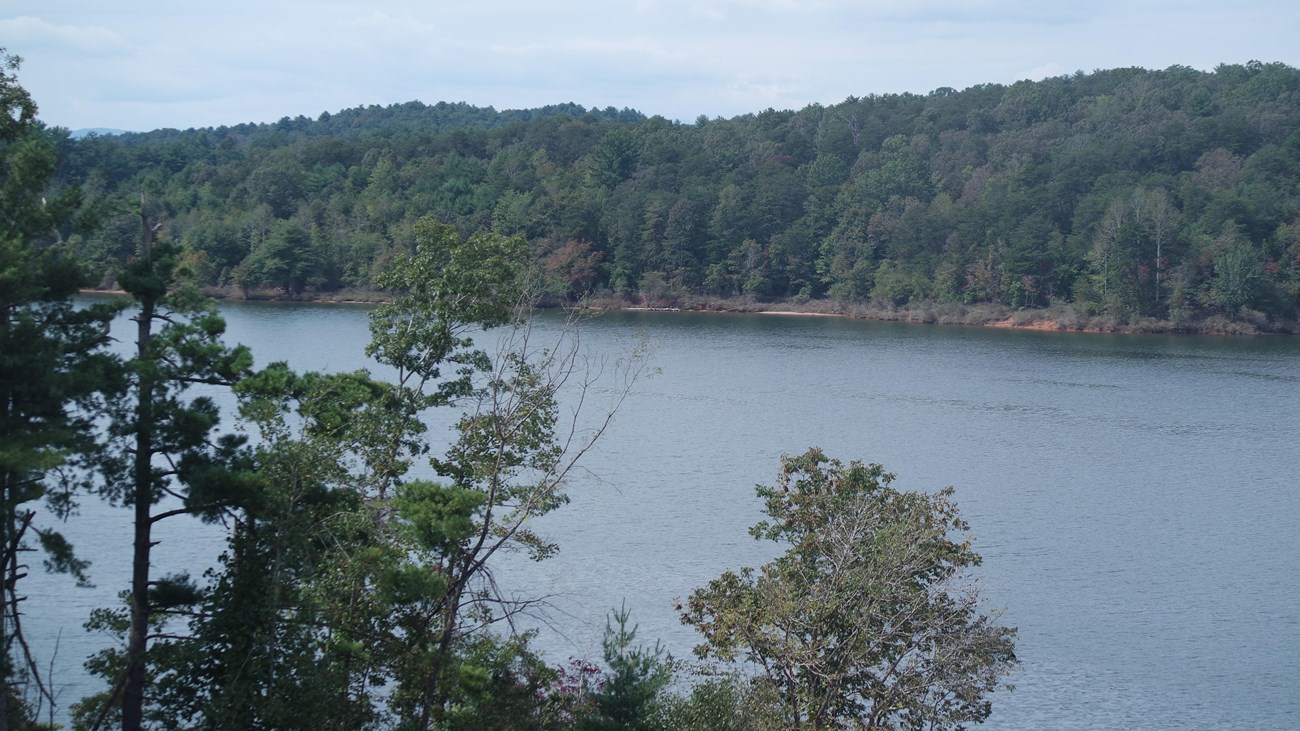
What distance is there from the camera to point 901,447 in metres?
35.2

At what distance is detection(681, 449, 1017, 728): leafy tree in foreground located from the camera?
13242mm

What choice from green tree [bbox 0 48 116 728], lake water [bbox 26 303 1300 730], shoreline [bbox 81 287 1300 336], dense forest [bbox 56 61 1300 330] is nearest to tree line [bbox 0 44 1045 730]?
green tree [bbox 0 48 116 728]

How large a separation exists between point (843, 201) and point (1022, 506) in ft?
198

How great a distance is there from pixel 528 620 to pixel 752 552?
16.9 ft

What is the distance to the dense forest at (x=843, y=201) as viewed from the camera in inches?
2815

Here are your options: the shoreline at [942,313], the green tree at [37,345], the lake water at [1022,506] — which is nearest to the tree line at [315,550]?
the green tree at [37,345]

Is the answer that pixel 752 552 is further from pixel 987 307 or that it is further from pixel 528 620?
pixel 987 307

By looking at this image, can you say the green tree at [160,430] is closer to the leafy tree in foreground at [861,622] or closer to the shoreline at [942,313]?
the leafy tree in foreground at [861,622]

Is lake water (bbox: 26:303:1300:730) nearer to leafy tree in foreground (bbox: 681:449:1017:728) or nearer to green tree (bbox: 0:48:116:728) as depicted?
leafy tree in foreground (bbox: 681:449:1017:728)

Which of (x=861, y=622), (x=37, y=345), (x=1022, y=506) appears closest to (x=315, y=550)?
(x=37, y=345)

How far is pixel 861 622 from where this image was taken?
42.6 feet

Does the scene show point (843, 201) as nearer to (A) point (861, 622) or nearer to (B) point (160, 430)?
(A) point (861, 622)

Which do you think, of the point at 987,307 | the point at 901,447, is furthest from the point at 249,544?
the point at 987,307

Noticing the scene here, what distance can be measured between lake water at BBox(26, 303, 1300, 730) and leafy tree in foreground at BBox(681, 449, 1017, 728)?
3396mm
